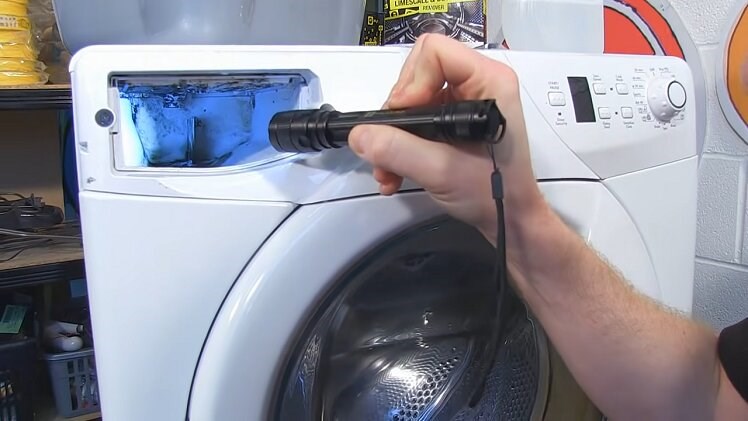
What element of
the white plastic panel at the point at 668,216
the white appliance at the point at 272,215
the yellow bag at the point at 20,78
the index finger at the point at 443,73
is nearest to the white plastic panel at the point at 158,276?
the white appliance at the point at 272,215

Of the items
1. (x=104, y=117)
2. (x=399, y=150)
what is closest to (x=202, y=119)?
(x=104, y=117)

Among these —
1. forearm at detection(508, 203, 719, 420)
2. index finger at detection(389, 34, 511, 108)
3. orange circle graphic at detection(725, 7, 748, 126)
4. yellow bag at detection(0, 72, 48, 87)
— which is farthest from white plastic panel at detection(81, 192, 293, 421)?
orange circle graphic at detection(725, 7, 748, 126)

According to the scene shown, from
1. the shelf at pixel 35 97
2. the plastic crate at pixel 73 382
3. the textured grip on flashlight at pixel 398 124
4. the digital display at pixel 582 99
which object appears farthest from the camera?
the plastic crate at pixel 73 382

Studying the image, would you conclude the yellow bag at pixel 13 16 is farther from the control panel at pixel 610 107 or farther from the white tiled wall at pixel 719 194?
the white tiled wall at pixel 719 194

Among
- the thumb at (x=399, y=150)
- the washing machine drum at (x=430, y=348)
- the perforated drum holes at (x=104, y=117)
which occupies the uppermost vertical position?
the perforated drum holes at (x=104, y=117)

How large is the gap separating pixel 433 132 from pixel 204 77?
0.19 metres

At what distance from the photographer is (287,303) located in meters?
0.49

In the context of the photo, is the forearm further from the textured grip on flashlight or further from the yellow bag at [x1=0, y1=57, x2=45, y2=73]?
the yellow bag at [x1=0, y1=57, x2=45, y2=73]

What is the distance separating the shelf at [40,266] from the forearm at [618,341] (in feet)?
2.04

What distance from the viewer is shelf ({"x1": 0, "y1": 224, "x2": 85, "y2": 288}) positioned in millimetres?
835

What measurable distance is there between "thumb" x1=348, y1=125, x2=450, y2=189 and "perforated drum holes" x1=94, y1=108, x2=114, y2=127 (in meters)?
0.18

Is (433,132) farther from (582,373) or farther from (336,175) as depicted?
(582,373)

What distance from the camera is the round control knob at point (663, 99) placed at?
0.67 metres

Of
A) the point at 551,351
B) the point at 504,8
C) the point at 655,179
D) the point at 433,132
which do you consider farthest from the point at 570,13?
the point at 433,132
